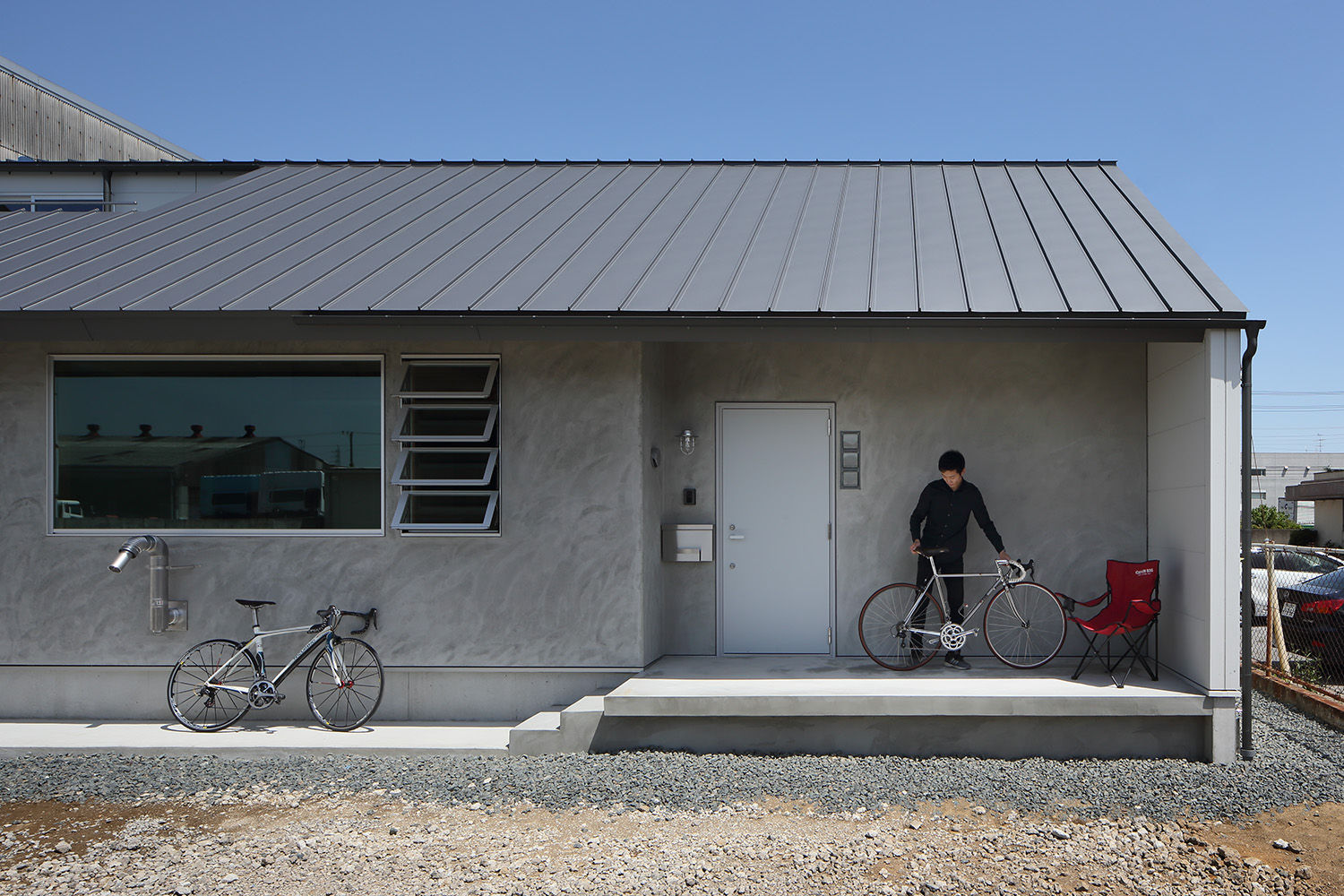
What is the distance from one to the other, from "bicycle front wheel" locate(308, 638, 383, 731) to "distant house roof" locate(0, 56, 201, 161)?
1055 cm

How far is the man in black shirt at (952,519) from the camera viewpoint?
24.2ft

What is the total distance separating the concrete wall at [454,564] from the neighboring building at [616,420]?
2cm

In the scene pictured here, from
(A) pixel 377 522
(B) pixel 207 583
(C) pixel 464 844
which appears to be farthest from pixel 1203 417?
(B) pixel 207 583

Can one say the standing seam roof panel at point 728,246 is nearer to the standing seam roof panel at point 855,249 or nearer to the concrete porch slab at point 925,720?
the standing seam roof panel at point 855,249

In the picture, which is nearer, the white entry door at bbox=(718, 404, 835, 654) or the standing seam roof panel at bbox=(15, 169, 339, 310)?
the standing seam roof panel at bbox=(15, 169, 339, 310)

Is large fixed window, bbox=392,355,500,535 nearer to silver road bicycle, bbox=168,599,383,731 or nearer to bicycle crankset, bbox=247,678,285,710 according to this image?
silver road bicycle, bbox=168,599,383,731

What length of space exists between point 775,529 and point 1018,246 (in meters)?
3.04

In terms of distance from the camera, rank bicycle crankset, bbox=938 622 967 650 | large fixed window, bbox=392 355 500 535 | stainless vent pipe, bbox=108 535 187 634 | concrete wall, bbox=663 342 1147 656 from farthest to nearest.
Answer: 1. concrete wall, bbox=663 342 1147 656
2. bicycle crankset, bbox=938 622 967 650
3. large fixed window, bbox=392 355 500 535
4. stainless vent pipe, bbox=108 535 187 634

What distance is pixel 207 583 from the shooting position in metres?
7.14

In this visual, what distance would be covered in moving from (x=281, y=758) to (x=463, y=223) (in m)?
4.87

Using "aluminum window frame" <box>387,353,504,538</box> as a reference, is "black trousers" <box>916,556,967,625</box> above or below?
below

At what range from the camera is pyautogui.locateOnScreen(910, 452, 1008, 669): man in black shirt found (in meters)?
7.36

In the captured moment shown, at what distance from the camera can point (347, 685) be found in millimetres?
6809

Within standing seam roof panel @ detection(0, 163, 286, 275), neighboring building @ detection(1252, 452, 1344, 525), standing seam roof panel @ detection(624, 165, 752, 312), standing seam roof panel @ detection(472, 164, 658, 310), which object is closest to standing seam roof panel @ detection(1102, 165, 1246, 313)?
standing seam roof panel @ detection(624, 165, 752, 312)
